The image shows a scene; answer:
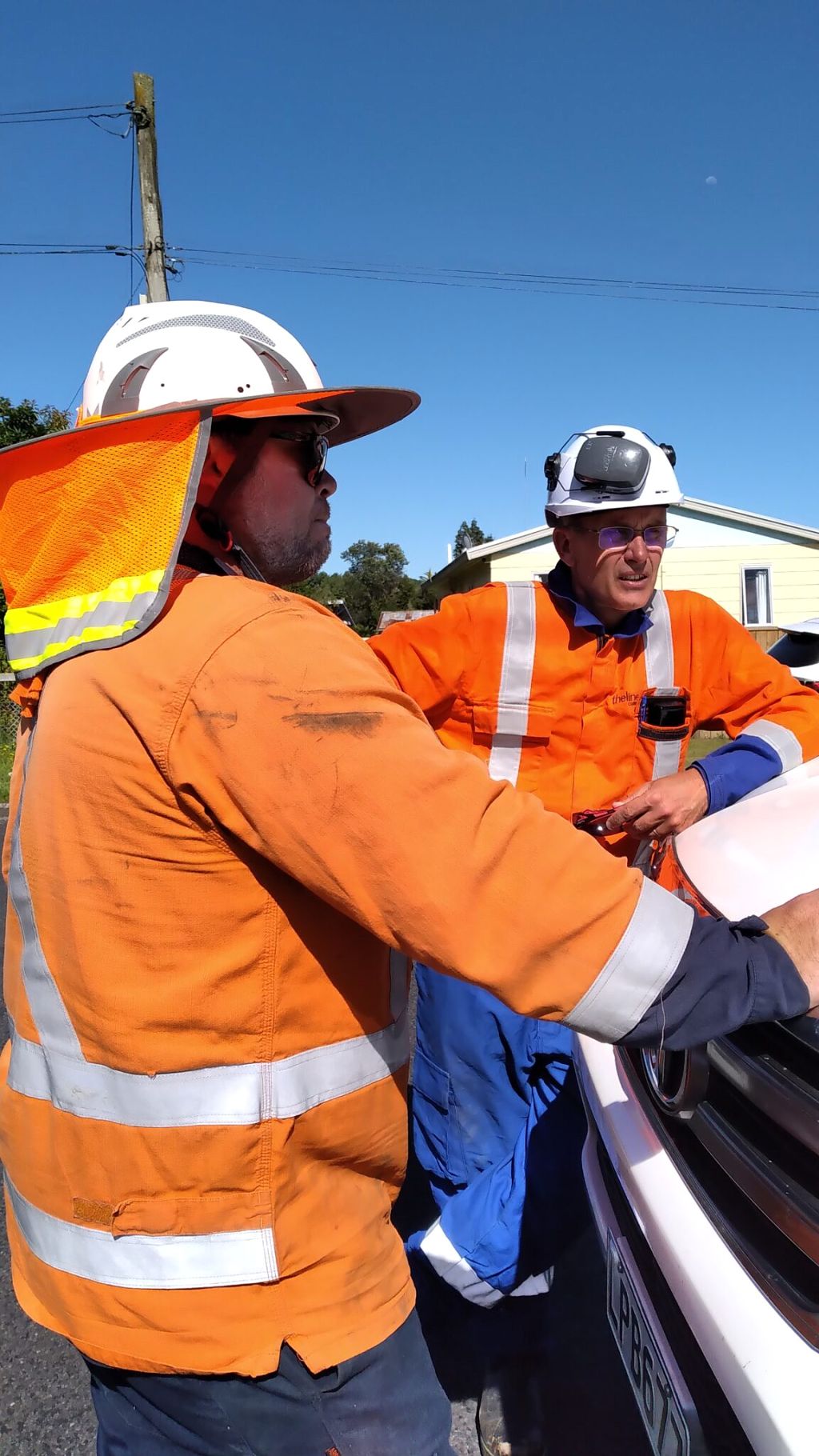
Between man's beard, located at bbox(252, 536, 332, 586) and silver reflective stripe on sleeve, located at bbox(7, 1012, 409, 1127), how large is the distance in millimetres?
733

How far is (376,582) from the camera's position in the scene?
7394cm

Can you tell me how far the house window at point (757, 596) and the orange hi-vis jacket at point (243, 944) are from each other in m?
21.2

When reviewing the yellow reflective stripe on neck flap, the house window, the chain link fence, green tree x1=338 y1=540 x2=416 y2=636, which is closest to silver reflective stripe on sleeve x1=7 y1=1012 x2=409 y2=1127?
the yellow reflective stripe on neck flap

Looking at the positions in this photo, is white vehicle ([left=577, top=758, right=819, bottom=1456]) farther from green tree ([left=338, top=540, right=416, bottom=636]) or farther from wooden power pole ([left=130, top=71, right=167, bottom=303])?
green tree ([left=338, top=540, right=416, bottom=636])

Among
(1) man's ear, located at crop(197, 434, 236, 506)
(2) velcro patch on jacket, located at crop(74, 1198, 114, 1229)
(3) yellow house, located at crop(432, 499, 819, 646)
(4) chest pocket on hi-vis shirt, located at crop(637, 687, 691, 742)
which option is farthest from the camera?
(3) yellow house, located at crop(432, 499, 819, 646)

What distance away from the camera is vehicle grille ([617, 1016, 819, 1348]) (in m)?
1.36

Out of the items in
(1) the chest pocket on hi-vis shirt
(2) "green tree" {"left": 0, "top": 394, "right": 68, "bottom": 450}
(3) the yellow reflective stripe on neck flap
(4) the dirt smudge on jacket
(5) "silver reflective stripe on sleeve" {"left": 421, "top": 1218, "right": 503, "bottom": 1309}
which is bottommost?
(5) "silver reflective stripe on sleeve" {"left": 421, "top": 1218, "right": 503, "bottom": 1309}

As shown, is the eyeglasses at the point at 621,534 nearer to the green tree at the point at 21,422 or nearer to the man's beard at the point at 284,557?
the man's beard at the point at 284,557

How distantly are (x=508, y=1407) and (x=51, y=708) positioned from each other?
83.3 inches

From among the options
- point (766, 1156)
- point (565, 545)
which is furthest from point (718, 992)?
point (565, 545)

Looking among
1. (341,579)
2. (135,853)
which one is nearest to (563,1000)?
(135,853)

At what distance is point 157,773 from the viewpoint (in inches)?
45.4

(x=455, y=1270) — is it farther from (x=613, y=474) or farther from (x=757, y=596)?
(x=757, y=596)

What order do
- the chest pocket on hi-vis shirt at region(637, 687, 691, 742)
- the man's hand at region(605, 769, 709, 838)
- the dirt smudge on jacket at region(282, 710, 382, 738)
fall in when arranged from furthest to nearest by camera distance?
the chest pocket on hi-vis shirt at region(637, 687, 691, 742), the man's hand at region(605, 769, 709, 838), the dirt smudge on jacket at region(282, 710, 382, 738)
